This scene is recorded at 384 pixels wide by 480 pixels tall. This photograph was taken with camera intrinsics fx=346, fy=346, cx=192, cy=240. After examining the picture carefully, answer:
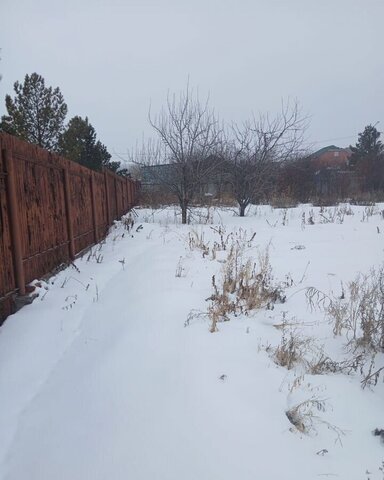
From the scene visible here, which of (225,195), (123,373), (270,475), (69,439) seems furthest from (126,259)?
(225,195)

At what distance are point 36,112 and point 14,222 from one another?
1340 centimetres

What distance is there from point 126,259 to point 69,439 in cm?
374

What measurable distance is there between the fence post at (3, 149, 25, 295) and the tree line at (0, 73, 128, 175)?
1076cm

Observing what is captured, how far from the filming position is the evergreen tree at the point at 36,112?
45.6ft

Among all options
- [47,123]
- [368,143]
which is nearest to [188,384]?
[47,123]

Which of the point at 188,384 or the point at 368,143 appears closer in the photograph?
the point at 188,384

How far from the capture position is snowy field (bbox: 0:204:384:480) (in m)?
1.55

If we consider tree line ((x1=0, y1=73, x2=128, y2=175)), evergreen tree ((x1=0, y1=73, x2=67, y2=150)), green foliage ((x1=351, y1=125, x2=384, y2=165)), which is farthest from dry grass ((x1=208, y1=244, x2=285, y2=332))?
green foliage ((x1=351, y1=125, x2=384, y2=165))

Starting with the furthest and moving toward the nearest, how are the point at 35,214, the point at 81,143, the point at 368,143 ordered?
the point at 368,143
the point at 81,143
the point at 35,214

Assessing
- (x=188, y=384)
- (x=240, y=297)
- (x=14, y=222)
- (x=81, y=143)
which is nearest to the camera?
(x=188, y=384)

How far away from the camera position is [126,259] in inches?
211

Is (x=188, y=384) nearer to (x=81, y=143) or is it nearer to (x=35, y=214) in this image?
(x=35, y=214)

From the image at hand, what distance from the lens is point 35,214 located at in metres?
3.80

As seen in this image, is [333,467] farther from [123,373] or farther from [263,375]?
[123,373]
